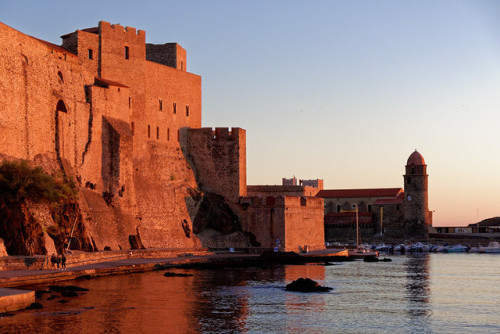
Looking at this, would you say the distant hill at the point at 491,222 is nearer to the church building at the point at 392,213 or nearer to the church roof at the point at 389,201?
the church building at the point at 392,213

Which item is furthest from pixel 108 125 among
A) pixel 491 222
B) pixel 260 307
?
pixel 491 222

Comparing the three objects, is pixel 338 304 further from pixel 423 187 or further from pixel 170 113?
pixel 423 187

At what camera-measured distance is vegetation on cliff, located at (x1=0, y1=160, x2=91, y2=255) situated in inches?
1020

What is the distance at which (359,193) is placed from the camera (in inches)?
3319

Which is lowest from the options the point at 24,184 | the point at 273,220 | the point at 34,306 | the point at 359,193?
the point at 34,306

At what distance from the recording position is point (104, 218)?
34.8 metres

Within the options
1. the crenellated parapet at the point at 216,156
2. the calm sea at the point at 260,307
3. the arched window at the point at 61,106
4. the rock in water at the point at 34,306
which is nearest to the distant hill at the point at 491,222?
the crenellated parapet at the point at 216,156

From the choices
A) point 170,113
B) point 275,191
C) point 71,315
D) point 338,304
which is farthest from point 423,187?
point 71,315

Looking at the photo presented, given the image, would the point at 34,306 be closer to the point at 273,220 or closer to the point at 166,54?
the point at 273,220

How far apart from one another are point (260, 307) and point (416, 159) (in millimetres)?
55311

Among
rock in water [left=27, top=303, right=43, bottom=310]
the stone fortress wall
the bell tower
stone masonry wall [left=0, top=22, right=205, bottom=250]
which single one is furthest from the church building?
rock in water [left=27, top=303, right=43, bottom=310]

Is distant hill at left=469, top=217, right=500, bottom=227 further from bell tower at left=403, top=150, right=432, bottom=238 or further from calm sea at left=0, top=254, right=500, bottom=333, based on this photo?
calm sea at left=0, top=254, right=500, bottom=333

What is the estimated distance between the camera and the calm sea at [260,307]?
18.3 m

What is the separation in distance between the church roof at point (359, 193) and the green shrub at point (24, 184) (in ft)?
190
